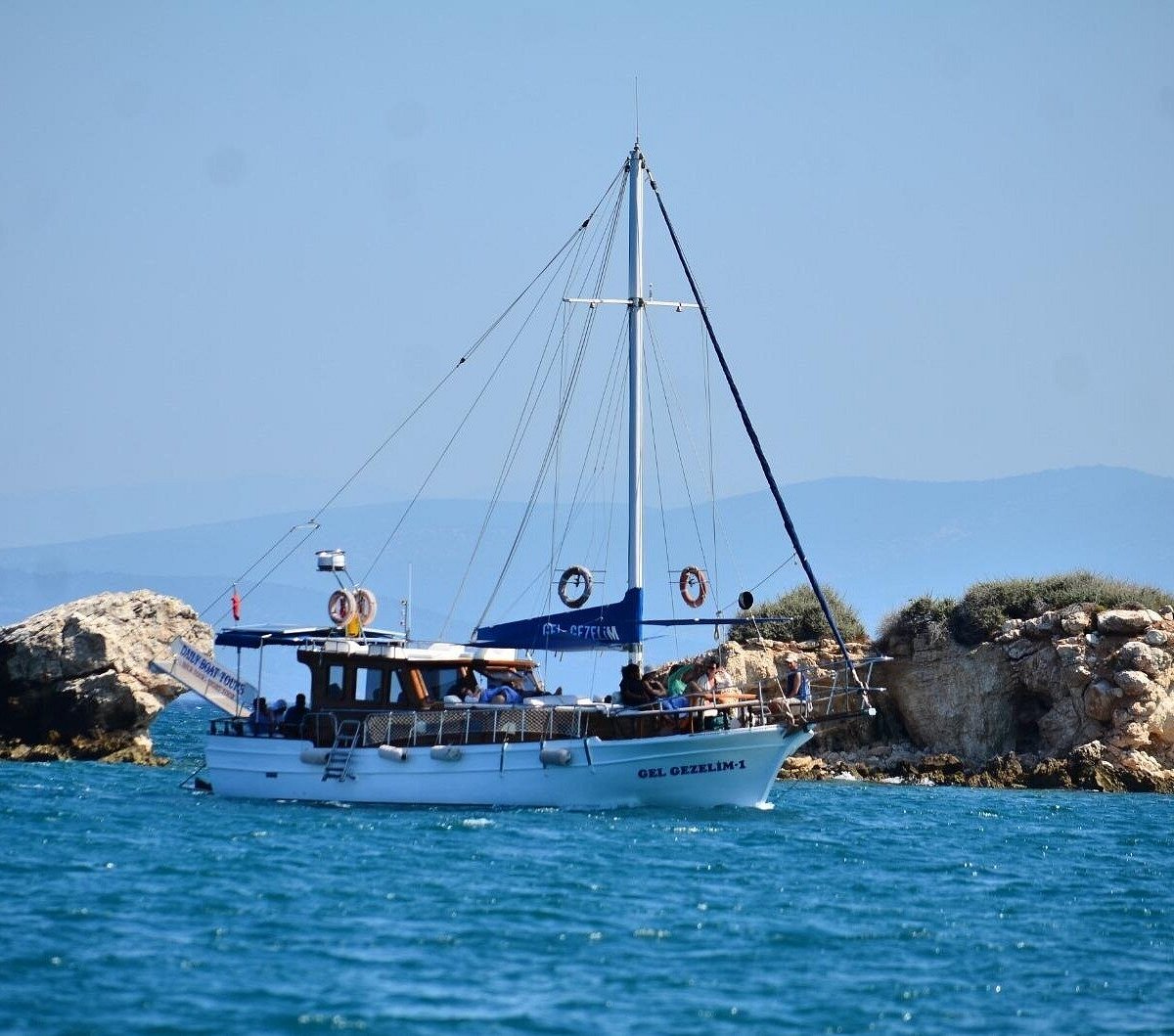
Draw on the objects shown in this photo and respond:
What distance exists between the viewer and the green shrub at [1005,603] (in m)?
44.6

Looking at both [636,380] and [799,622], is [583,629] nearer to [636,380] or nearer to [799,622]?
[636,380]

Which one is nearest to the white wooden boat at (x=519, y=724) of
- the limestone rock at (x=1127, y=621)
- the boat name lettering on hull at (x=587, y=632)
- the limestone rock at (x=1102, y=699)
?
the boat name lettering on hull at (x=587, y=632)

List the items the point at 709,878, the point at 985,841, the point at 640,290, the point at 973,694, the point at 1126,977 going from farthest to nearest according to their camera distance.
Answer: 1. the point at 973,694
2. the point at 640,290
3. the point at 985,841
4. the point at 709,878
5. the point at 1126,977

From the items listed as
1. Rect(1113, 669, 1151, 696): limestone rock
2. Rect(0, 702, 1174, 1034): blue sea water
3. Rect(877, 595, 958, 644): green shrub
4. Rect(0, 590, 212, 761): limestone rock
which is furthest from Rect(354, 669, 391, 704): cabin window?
Rect(1113, 669, 1151, 696): limestone rock

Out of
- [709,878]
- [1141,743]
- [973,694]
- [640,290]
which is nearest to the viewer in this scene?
[709,878]

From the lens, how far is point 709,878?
2520cm

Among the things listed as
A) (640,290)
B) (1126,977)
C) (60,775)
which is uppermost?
(640,290)

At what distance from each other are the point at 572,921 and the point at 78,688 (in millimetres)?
25392

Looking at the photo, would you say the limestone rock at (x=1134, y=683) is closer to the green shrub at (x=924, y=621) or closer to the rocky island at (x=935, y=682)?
the rocky island at (x=935, y=682)

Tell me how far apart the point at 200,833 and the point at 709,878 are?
27.8ft

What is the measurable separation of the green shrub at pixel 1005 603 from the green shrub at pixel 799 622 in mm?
1751

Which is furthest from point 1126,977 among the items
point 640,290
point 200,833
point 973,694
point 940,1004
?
point 973,694

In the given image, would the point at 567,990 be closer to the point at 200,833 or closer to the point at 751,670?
the point at 200,833

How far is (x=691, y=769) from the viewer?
1286 inches
